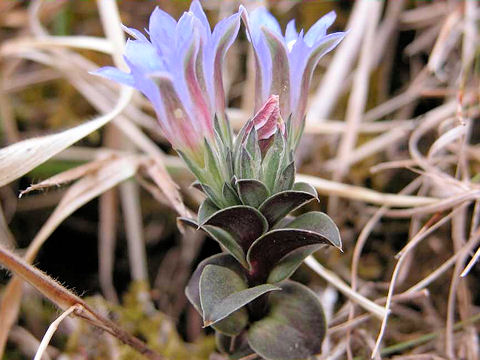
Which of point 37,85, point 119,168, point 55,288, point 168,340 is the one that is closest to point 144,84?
point 55,288

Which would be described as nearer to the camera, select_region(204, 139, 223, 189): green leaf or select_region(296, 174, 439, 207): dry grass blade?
select_region(204, 139, 223, 189): green leaf

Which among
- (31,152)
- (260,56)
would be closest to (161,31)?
(260,56)

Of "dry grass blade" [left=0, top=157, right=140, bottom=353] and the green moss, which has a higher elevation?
"dry grass blade" [left=0, top=157, right=140, bottom=353]

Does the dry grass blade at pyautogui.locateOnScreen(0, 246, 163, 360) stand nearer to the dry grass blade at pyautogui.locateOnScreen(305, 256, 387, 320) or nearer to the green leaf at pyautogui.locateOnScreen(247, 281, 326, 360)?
the green leaf at pyautogui.locateOnScreen(247, 281, 326, 360)

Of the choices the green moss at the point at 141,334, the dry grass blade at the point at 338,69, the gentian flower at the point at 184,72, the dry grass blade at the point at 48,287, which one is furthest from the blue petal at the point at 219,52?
the dry grass blade at the point at 338,69

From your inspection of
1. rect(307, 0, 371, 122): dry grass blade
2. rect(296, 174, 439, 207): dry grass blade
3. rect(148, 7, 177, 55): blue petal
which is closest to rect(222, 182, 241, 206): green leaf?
rect(148, 7, 177, 55): blue petal

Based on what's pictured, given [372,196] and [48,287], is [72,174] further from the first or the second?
[372,196]

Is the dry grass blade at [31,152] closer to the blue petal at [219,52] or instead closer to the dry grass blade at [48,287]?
the dry grass blade at [48,287]
